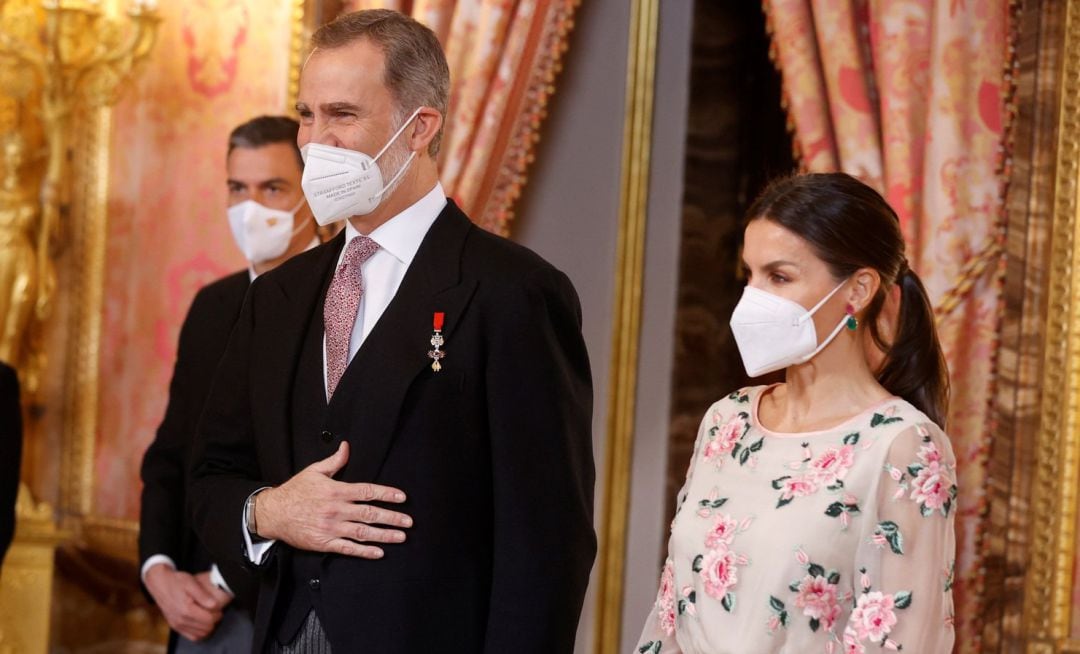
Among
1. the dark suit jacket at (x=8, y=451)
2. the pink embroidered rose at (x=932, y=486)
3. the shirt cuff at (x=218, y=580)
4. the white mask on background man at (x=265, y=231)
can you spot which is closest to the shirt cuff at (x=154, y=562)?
the shirt cuff at (x=218, y=580)

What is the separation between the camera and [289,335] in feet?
7.59

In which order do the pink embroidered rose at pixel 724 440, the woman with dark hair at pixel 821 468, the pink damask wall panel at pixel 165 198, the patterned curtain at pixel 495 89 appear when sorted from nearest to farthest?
the woman with dark hair at pixel 821 468 → the pink embroidered rose at pixel 724 440 → the patterned curtain at pixel 495 89 → the pink damask wall panel at pixel 165 198

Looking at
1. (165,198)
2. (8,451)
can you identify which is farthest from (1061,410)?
(165,198)

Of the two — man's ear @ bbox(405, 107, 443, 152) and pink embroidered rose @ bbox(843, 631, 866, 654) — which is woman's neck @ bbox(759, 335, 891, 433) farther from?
man's ear @ bbox(405, 107, 443, 152)

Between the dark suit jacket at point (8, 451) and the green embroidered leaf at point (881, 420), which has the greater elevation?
the green embroidered leaf at point (881, 420)

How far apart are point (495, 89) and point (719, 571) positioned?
195 centimetres

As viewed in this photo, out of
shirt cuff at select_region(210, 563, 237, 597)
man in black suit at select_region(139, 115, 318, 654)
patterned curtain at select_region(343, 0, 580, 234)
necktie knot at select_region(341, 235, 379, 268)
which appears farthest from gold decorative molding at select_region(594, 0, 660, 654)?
necktie knot at select_region(341, 235, 379, 268)

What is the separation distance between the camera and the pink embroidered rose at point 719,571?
2352 mm

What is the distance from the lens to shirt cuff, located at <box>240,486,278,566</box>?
223 cm

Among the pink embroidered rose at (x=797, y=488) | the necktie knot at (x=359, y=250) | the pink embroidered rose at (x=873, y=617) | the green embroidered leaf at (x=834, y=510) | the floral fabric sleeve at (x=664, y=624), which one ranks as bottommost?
the floral fabric sleeve at (x=664, y=624)

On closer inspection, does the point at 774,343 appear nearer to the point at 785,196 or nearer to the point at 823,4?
the point at 785,196

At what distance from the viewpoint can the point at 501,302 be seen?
2.18 m

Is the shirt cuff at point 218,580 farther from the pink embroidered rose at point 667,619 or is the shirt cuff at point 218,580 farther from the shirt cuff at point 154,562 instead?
the pink embroidered rose at point 667,619

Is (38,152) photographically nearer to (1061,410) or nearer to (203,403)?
(203,403)
